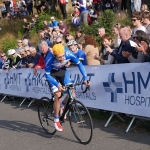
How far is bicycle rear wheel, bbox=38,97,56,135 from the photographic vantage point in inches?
309

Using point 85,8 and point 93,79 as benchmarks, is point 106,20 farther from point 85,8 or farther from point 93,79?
point 93,79

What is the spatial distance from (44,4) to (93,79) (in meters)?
16.2

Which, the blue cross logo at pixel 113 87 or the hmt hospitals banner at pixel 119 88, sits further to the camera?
the blue cross logo at pixel 113 87

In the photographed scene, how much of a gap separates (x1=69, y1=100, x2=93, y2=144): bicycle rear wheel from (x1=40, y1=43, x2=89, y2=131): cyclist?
1.21 ft

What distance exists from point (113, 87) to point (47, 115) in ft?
5.17

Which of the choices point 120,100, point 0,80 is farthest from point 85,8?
point 120,100

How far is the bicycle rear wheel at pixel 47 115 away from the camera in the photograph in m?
7.84

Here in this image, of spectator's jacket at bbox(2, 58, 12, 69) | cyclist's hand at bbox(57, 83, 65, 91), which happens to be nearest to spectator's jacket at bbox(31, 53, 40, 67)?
spectator's jacket at bbox(2, 58, 12, 69)

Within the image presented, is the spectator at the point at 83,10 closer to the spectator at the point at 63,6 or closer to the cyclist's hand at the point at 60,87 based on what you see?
the spectator at the point at 63,6

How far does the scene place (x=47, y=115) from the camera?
801 cm

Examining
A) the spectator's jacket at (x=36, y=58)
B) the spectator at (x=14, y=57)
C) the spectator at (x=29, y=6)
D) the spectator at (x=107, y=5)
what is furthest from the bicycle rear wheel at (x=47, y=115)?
the spectator at (x=29, y=6)

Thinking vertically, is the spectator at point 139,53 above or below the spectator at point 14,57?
above

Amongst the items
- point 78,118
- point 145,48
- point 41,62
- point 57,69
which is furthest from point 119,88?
point 41,62

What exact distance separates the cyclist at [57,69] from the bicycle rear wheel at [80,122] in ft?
1.21
